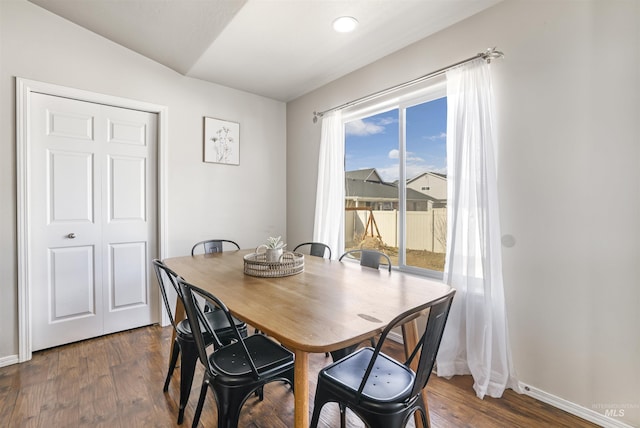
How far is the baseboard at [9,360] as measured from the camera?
7.46ft

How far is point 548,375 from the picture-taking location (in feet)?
6.00

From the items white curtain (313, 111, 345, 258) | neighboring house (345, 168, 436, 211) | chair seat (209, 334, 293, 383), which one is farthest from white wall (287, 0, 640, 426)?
chair seat (209, 334, 293, 383)

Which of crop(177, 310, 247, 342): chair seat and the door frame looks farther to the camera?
the door frame

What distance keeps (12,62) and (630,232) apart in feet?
13.8

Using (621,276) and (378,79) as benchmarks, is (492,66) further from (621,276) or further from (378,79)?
(621,276)

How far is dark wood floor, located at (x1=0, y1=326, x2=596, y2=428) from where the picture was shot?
1.69m

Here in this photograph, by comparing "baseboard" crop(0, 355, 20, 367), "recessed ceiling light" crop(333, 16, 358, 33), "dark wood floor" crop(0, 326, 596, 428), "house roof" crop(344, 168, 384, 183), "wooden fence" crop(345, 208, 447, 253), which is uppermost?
"recessed ceiling light" crop(333, 16, 358, 33)

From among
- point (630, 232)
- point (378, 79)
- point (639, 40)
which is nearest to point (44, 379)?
point (378, 79)

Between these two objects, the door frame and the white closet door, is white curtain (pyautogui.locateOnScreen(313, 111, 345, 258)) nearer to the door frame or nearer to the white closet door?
the white closet door

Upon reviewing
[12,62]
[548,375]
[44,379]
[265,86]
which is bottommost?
[44,379]

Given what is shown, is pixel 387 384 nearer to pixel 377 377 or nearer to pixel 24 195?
pixel 377 377

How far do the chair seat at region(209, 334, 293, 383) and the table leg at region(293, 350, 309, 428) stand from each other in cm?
31

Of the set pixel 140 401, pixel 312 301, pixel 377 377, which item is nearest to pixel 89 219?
pixel 140 401

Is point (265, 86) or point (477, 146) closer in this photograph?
point (477, 146)
